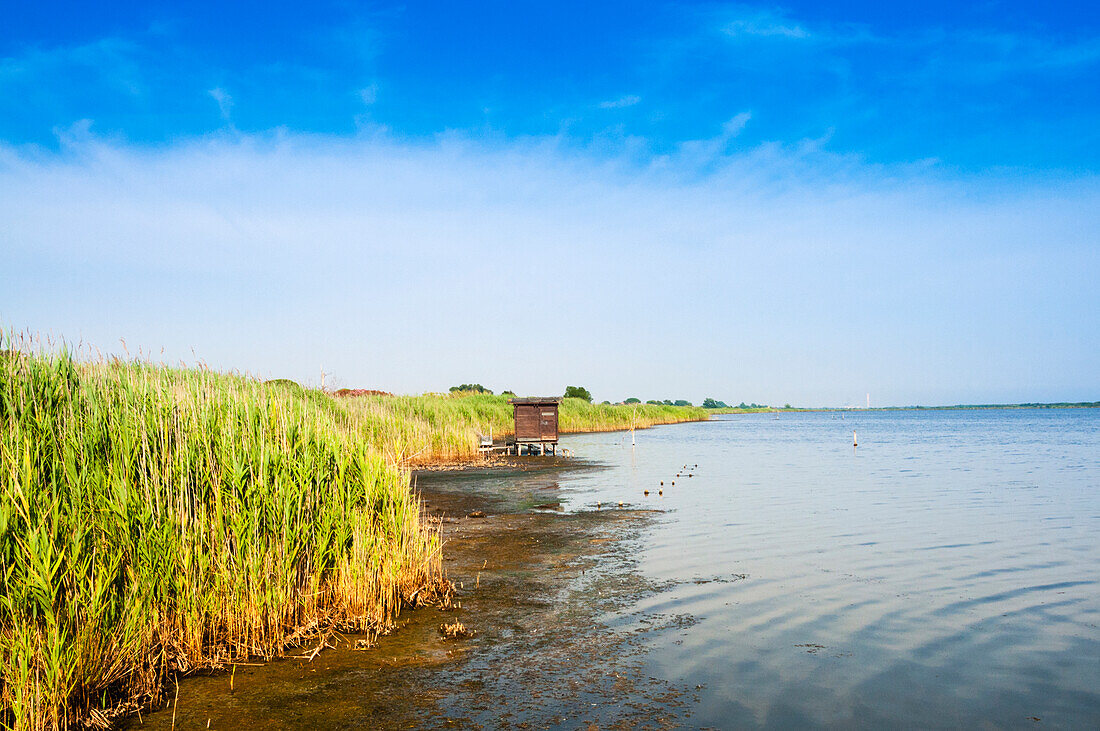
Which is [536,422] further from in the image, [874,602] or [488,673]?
[488,673]

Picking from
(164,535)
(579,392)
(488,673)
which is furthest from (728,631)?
(579,392)

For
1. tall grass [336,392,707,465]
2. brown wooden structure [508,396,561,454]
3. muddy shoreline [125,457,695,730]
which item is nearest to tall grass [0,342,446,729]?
muddy shoreline [125,457,695,730]

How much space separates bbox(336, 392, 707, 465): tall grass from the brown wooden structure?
7.37 ft

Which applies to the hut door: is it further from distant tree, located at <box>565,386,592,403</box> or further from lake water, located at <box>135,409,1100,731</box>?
distant tree, located at <box>565,386,592,403</box>

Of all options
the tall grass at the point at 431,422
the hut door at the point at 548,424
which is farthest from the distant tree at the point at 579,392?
the hut door at the point at 548,424

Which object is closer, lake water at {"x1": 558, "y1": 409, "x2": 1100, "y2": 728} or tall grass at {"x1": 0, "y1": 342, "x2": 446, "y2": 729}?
tall grass at {"x1": 0, "y1": 342, "x2": 446, "y2": 729}

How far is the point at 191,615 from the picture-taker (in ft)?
22.0

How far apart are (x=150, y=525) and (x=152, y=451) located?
992 millimetres

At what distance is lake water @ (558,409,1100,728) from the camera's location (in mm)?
6215

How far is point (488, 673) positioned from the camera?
6734 mm

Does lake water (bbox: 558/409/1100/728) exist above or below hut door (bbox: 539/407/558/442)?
below

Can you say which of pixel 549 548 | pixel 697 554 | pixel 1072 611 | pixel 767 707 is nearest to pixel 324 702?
pixel 767 707

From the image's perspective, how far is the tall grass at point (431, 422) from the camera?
2806 centimetres

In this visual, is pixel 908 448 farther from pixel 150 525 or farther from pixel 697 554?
pixel 150 525
